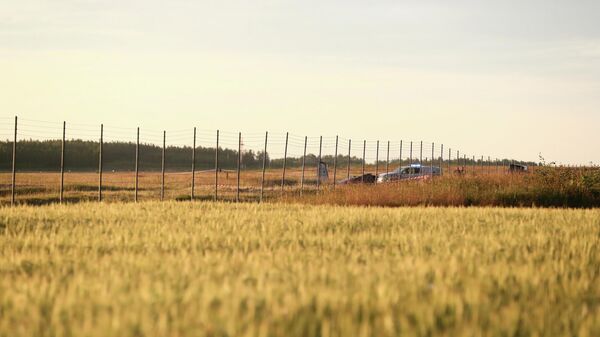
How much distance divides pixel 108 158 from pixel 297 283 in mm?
93168

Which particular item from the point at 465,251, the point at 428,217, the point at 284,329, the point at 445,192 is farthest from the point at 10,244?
the point at 445,192

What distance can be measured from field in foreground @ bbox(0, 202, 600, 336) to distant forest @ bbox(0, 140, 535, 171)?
66.8 meters

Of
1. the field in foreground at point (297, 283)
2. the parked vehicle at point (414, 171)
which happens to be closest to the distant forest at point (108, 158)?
the parked vehicle at point (414, 171)

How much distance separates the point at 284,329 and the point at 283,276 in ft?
6.18

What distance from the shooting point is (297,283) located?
5.95m

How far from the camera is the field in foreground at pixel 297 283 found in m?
4.58

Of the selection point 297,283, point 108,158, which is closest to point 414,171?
point 297,283

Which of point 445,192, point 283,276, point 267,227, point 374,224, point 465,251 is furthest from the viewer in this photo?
point 445,192

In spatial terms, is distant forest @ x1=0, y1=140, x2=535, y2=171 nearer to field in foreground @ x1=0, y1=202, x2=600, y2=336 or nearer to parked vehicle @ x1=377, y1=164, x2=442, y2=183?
parked vehicle @ x1=377, y1=164, x2=442, y2=183

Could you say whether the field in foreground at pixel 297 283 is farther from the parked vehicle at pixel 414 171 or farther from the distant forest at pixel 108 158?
the distant forest at pixel 108 158

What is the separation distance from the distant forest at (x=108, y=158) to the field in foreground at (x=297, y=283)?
6678 cm

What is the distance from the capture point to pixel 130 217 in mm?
14320

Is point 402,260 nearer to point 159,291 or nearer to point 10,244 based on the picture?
point 159,291

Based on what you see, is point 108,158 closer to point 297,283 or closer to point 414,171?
point 414,171
